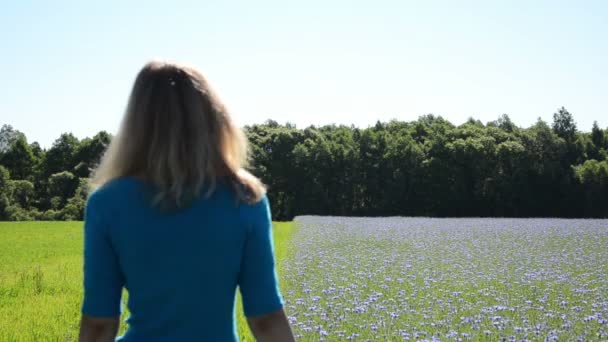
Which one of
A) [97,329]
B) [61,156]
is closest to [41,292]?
[97,329]

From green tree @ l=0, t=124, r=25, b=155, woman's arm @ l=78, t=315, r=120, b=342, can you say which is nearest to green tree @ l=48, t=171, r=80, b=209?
green tree @ l=0, t=124, r=25, b=155

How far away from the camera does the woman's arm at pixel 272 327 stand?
197cm

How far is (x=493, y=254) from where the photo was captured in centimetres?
1445

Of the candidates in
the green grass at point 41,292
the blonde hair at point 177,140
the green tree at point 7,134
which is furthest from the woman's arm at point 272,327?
the green tree at point 7,134

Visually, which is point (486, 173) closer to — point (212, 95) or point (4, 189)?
point (4, 189)

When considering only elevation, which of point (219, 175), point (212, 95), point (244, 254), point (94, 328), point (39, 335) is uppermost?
point (212, 95)

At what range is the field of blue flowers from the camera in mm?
6871

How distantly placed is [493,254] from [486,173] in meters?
42.0

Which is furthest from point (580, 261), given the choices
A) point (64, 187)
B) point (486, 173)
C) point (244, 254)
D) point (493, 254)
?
point (64, 187)

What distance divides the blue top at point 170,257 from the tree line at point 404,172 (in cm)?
4678

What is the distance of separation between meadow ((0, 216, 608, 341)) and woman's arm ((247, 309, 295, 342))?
14.8ft

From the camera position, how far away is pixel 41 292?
477 inches

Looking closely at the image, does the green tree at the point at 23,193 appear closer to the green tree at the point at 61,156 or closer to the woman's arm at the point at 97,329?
the green tree at the point at 61,156

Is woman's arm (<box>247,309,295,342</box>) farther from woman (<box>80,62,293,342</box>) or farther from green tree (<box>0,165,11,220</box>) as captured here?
green tree (<box>0,165,11,220</box>)
